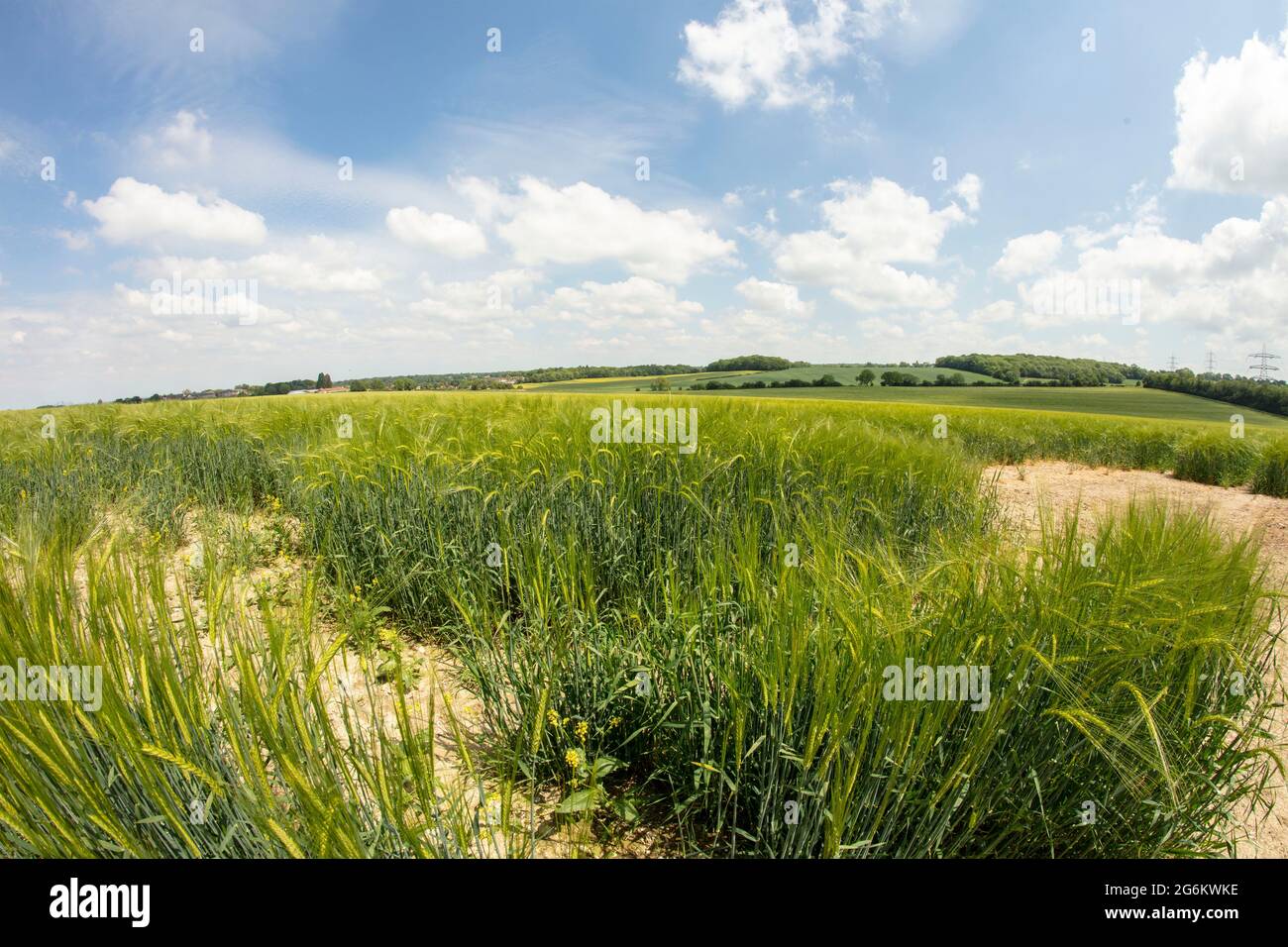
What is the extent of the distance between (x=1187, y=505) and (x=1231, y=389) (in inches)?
2665

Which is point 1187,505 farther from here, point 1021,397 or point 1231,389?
point 1231,389

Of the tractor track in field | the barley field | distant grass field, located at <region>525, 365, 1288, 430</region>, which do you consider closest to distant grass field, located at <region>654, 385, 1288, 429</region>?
distant grass field, located at <region>525, 365, 1288, 430</region>

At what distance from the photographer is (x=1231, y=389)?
4634 centimetres

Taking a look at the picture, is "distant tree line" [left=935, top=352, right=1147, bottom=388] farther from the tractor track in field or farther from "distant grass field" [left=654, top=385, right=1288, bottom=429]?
the tractor track in field

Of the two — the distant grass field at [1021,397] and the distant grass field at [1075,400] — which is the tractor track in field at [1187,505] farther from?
the distant grass field at [1075,400]

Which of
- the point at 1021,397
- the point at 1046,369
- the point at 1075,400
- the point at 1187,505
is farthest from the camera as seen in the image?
the point at 1046,369

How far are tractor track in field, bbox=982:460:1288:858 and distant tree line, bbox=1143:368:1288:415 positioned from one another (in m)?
48.9

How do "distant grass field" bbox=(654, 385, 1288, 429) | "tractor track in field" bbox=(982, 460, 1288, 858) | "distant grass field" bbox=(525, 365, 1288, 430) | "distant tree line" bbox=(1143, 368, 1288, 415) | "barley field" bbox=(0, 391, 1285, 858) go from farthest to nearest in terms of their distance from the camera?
"distant tree line" bbox=(1143, 368, 1288, 415) → "distant grass field" bbox=(654, 385, 1288, 429) → "distant grass field" bbox=(525, 365, 1288, 430) → "tractor track in field" bbox=(982, 460, 1288, 858) → "barley field" bbox=(0, 391, 1285, 858)

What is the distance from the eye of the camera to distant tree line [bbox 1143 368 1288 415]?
137 feet

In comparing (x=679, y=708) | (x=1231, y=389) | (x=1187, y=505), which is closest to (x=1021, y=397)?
(x=1231, y=389)

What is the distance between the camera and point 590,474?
348 cm
